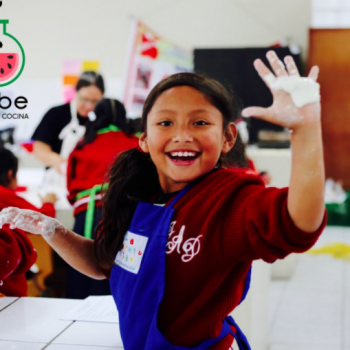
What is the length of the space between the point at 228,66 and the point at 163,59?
0.74 metres

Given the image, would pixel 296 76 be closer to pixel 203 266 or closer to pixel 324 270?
pixel 203 266

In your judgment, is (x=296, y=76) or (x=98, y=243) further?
(x=98, y=243)

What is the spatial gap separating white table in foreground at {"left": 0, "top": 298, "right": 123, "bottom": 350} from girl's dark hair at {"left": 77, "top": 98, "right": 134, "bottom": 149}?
98 centimetres

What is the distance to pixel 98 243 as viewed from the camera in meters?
1.03

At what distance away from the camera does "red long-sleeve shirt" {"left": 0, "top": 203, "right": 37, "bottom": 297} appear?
3.90ft

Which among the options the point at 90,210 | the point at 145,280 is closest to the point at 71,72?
the point at 90,210

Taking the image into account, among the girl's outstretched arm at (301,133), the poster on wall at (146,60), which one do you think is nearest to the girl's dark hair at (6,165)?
the girl's outstretched arm at (301,133)

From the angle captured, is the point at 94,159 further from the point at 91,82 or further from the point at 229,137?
the point at 229,137

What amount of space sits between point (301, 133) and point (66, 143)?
2.22 metres

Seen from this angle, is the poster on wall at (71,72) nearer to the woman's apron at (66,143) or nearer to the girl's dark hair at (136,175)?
the woman's apron at (66,143)

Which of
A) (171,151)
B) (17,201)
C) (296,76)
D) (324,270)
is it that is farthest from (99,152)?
(324,270)

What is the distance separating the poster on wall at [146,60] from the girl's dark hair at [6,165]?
4102mm

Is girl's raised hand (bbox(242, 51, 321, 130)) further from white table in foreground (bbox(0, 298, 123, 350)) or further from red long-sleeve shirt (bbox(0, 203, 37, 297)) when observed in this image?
red long-sleeve shirt (bbox(0, 203, 37, 297))

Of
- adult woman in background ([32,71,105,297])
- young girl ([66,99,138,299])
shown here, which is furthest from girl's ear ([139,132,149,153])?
adult woman in background ([32,71,105,297])
